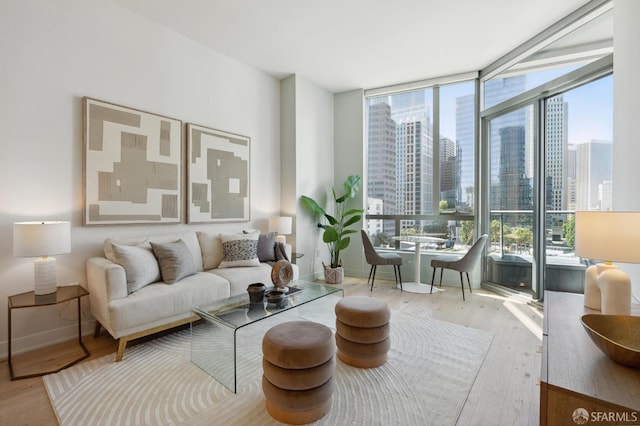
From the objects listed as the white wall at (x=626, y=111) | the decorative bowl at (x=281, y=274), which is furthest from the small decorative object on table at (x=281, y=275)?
the white wall at (x=626, y=111)

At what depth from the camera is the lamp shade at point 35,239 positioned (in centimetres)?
225

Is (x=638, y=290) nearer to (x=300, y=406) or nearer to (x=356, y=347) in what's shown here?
(x=356, y=347)

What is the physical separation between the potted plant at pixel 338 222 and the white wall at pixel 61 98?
2.25 metres

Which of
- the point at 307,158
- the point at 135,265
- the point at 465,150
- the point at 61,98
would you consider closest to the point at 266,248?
the point at 135,265

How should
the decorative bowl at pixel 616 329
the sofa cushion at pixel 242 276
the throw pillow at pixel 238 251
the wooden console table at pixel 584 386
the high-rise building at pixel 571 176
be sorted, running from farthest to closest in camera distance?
the throw pillow at pixel 238 251 < the high-rise building at pixel 571 176 < the sofa cushion at pixel 242 276 < the decorative bowl at pixel 616 329 < the wooden console table at pixel 584 386

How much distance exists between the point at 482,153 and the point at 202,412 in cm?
462

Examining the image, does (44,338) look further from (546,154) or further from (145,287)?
(546,154)

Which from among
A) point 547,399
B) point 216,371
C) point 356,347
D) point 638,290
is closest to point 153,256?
point 216,371

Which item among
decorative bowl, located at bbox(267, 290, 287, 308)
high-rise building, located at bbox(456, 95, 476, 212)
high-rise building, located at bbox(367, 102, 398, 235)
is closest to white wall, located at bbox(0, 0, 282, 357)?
decorative bowl, located at bbox(267, 290, 287, 308)

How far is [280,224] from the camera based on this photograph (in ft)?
14.5

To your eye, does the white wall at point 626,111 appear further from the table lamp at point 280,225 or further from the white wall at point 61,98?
the white wall at point 61,98

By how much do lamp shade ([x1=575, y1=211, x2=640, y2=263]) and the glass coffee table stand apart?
188cm

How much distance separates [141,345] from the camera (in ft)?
8.69

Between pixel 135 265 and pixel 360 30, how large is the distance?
3432 millimetres
